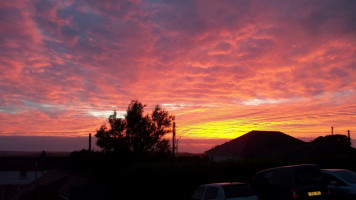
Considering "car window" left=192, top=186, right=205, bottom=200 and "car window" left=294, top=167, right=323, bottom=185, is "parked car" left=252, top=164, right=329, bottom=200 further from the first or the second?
"car window" left=192, top=186, right=205, bottom=200

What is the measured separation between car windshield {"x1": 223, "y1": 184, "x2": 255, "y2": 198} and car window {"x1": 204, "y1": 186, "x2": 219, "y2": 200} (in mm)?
418

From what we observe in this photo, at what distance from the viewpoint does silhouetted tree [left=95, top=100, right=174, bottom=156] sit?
32.5 metres

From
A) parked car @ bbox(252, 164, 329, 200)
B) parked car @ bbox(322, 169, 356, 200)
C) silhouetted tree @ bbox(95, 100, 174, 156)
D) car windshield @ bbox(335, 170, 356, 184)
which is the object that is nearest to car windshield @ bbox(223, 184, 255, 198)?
parked car @ bbox(252, 164, 329, 200)

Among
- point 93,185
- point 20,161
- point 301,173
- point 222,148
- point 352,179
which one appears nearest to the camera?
point 301,173

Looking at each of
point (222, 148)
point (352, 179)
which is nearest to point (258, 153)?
point (222, 148)

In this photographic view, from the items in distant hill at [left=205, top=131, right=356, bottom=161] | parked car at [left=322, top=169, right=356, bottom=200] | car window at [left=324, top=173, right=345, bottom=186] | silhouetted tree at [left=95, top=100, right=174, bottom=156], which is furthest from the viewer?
distant hill at [left=205, top=131, right=356, bottom=161]

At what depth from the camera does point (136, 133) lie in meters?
33.6

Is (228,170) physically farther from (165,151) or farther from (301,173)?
(165,151)

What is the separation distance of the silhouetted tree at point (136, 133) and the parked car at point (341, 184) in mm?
20577

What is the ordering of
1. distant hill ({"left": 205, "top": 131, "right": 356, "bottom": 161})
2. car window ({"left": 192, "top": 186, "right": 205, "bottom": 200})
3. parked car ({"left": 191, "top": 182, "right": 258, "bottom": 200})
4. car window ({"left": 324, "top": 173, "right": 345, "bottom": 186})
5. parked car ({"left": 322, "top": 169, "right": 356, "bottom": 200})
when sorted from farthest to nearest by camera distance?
distant hill ({"left": 205, "top": 131, "right": 356, "bottom": 161}), car window ({"left": 324, "top": 173, "right": 345, "bottom": 186}), parked car ({"left": 322, "top": 169, "right": 356, "bottom": 200}), car window ({"left": 192, "top": 186, "right": 205, "bottom": 200}), parked car ({"left": 191, "top": 182, "right": 258, "bottom": 200})

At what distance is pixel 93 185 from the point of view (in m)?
21.3

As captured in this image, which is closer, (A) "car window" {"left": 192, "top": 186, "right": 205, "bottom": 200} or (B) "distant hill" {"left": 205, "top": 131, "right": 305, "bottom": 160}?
(A) "car window" {"left": 192, "top": 186, "right": 205, "bottom": 200}

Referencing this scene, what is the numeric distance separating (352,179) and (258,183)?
397 cm

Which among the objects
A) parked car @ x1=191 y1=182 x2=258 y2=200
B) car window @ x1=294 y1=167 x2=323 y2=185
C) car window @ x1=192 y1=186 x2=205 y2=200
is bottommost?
car window @ x1=192 y1=186 x2=205 y2=200
